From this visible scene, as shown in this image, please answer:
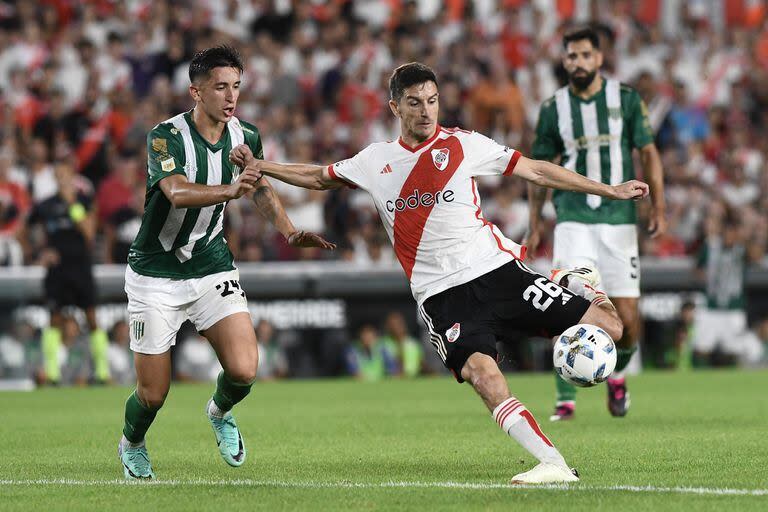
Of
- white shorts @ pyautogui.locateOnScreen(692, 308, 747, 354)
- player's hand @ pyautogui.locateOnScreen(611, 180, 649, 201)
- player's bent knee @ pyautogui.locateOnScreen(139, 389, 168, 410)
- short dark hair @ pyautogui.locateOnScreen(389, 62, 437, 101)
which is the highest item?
short dark hair @ pyautogui.locateOnScreen(389, 62, 437, 101)


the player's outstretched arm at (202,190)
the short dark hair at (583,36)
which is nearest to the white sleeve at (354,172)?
the player's outstretched arm at (202,190)

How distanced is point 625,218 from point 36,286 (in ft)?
29.3

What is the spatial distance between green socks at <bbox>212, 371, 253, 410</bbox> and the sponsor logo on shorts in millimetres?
1361

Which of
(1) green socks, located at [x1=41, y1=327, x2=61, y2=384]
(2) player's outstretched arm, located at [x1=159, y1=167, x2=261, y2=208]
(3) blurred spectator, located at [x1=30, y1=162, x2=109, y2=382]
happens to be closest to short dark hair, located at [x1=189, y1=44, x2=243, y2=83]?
(2) player's outstretched arm, located at [x1=159, y1=167, x2=261, y2=208]

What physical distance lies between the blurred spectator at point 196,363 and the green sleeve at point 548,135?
7.88m

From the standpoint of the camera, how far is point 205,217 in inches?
313

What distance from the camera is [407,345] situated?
18.8 meters

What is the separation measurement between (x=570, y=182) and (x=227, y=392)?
7.76 ft

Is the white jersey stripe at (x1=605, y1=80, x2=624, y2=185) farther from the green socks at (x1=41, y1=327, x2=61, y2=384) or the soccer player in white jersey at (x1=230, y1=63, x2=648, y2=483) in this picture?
the green socks at (x1=41, y1=327, x2=61, y2=384)

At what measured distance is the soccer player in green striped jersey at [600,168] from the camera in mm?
11039

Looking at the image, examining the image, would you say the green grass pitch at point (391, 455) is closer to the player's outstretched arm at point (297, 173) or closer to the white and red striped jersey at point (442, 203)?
the white and red striped jersey at point (442, 203)

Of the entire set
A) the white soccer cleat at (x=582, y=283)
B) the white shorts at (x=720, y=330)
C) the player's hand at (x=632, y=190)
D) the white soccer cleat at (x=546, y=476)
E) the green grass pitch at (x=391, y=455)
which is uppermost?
the player's hand at (x=632, y=190)

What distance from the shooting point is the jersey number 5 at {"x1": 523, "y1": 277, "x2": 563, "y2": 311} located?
734cm

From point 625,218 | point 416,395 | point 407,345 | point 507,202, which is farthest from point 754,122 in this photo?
point 625,218
